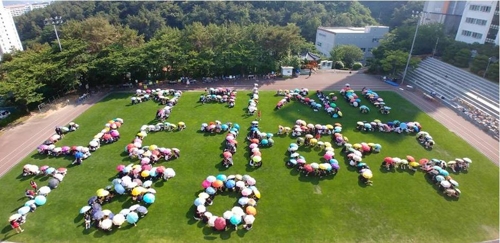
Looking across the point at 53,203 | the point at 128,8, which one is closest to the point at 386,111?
the point at 53,203

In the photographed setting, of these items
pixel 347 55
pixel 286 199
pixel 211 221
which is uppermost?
pixel 347 55

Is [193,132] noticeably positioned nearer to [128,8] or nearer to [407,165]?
[407,165]

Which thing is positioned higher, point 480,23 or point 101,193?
point 480,23

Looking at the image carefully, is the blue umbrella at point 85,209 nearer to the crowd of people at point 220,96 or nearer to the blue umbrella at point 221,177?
the blue umbrella at point 221,177

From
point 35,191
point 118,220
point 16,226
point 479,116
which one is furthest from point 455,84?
point 16,226

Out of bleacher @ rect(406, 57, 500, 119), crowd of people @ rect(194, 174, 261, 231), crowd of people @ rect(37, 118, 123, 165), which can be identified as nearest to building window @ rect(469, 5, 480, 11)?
bleacher @ rect(406, 57, 500, 119)

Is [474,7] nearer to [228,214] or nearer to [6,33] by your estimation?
[228,214]

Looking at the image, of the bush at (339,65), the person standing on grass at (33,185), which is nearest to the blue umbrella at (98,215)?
the person standing on grass at (33,185)
